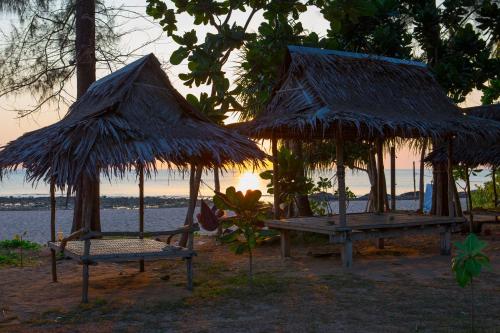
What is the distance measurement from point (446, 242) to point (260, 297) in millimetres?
4500

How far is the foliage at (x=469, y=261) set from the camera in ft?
15.9

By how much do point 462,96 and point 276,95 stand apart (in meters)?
6.43

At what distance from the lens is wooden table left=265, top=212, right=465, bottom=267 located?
903cm

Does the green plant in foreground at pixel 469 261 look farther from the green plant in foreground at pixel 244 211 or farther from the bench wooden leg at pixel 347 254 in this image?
the bench wooden leg at pixel 347 254

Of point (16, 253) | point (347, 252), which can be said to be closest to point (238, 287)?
point (347, 252)

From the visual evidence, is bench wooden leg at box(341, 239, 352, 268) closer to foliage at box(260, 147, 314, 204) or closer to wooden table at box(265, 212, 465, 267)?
wooden table at box(265, 212, 465, 267)

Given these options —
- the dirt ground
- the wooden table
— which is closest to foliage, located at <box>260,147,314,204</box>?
the wooden table

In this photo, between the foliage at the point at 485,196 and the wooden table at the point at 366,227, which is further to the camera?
the foliage at the point at 485,196

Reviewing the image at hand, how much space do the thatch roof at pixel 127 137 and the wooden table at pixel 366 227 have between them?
70.1 inches

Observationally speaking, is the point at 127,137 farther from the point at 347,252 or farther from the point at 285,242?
the point at 285,242

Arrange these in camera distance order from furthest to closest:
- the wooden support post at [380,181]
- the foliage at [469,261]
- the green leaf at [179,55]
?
the wooden support post at [380,181] < the green leaf at [179,55] < the foliage at [469,261]

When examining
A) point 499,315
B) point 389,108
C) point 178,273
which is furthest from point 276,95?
point 499,315

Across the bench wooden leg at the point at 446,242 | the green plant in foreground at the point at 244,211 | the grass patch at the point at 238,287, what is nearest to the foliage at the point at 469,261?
the grass patch at the point at 238,287

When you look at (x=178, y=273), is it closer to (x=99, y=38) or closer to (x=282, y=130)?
(x=282, y=130)
